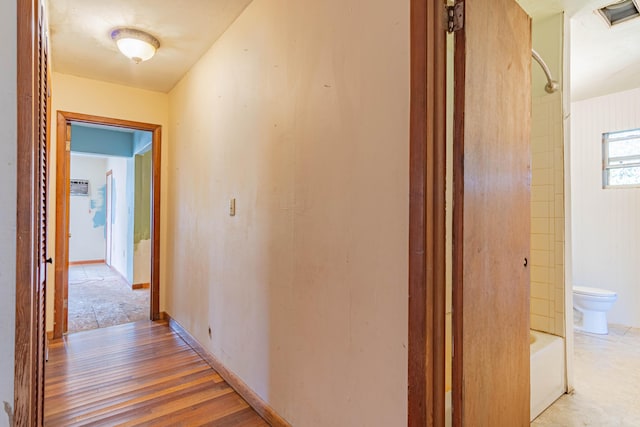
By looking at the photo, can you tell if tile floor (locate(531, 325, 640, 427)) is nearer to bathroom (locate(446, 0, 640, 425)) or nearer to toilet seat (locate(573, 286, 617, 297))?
bathroom (locate(446, 0, 640, 425))

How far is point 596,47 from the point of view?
266 cm

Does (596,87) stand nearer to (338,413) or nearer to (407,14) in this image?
(407,14)

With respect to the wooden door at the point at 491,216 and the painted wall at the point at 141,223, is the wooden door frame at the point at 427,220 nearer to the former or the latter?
the wooden door at the point at 491,216

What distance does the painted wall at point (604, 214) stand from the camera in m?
3.53

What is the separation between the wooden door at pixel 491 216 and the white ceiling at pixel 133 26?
59.6 inches

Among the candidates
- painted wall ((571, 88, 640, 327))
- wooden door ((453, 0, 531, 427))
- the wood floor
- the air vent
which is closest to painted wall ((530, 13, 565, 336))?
wooden door ((453, 0, 531, 427))

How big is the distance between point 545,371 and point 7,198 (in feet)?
8.50

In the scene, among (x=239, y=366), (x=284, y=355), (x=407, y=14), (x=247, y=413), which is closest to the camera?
(x=407, y=14)

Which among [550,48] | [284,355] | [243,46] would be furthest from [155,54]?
[550,48]

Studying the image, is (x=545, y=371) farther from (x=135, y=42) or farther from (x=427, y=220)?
(x=135, y=42)

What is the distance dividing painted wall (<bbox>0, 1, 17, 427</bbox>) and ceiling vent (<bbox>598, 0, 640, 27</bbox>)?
9.96 feet

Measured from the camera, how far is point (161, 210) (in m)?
3.71

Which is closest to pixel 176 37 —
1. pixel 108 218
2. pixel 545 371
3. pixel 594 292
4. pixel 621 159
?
pixel 545 371

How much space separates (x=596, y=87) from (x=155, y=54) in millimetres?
4253
